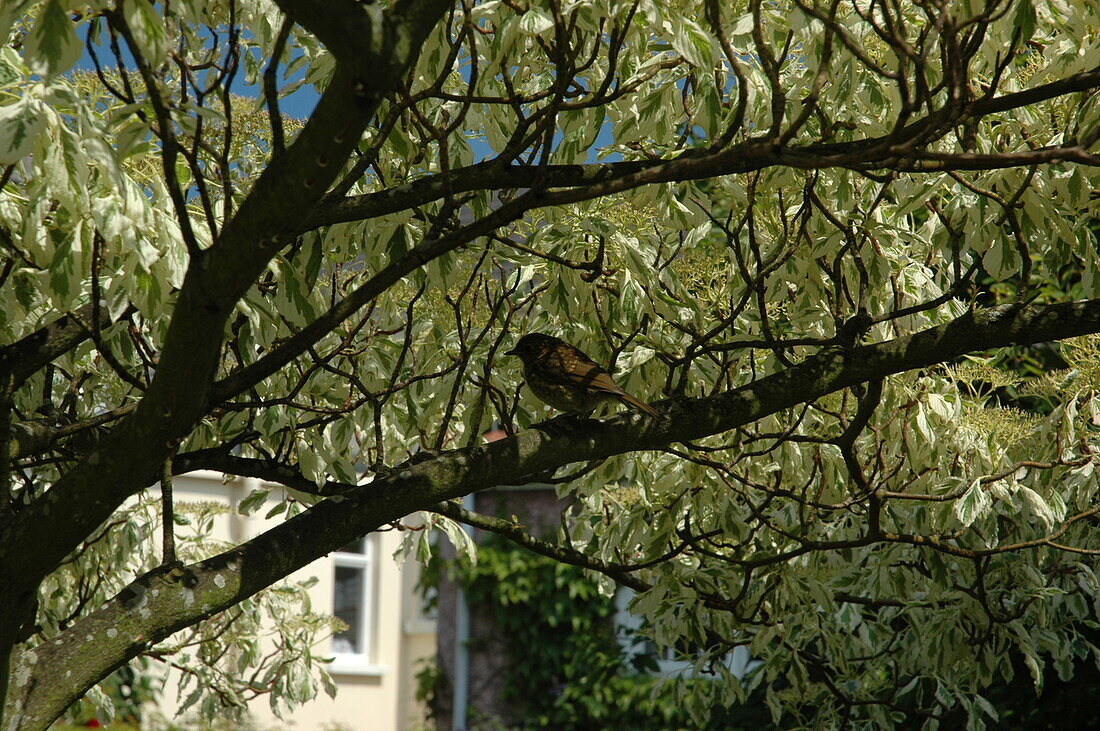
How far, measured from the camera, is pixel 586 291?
3.49 metres

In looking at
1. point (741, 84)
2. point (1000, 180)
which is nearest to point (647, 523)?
point (1000, 180)

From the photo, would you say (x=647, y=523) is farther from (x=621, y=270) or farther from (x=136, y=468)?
(x=136, y=468)

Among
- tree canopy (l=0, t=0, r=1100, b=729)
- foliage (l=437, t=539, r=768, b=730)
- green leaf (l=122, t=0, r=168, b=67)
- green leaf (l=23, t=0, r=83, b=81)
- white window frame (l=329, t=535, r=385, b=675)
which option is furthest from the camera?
white window frame (l=329, t=535, r=385, b=675)

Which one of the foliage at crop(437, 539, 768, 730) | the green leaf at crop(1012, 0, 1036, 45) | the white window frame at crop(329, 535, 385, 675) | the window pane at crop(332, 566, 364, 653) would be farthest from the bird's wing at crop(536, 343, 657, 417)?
the window pane at crop(332, 566, 364, 653)

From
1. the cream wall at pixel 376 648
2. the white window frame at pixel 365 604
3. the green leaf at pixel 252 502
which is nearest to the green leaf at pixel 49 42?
the green leaf at pixel 252 502

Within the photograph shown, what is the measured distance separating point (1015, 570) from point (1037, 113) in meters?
1.98

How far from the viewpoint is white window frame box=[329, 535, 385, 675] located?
15.5 meters

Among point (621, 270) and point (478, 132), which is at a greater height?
point (478, 132)

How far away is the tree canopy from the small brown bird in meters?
0.13

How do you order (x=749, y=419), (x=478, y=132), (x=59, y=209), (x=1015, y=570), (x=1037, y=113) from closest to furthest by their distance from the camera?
(x=59, y=209), (x=749, y=419), (x=1037, y=113), (x=478, y=132), (x=1015, y=570)

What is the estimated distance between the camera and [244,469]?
3.41 meters

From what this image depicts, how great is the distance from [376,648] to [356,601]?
746 mm

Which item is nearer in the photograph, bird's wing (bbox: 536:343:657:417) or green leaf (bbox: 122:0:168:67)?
green leaf (bbox: 122:0:168:67)

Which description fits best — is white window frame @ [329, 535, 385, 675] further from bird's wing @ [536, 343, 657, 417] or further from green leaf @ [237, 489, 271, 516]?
bird's wing @ [536, 343, 657, 417]
